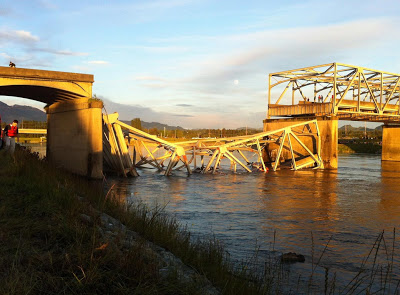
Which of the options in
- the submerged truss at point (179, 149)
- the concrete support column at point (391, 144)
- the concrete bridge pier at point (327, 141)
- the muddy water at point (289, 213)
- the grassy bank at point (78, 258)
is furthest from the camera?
the concrete support column at point (391, 144)

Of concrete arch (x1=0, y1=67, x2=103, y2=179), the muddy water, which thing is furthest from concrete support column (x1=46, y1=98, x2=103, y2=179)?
the muddy water

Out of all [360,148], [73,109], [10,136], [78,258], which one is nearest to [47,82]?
[73,109]

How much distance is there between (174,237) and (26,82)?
23474 mm

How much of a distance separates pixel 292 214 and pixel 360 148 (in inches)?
3288

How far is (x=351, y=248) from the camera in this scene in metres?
11.9

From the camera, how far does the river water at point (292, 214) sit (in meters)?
11.0

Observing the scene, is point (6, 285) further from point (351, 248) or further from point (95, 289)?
point (351, 248)

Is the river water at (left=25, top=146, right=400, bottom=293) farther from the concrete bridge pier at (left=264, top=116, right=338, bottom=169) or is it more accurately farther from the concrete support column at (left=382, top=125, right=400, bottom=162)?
the concrete support column at (left=382, top=125, right=400, bottom=162)

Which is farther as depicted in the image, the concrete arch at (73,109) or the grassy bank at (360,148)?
the grassy bank at (360,148)

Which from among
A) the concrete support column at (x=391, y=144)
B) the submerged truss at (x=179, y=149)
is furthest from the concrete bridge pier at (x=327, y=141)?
the concrete support column at (x=391, y=144)

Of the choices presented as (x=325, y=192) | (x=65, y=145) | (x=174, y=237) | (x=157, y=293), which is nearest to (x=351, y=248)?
(x=174, y=237)

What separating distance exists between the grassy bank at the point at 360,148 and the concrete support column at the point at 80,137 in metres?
74.0

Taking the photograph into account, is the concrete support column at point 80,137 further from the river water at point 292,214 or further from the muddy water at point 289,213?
the muddy water at point 289,213

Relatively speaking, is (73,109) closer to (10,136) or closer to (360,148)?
(10,136)
